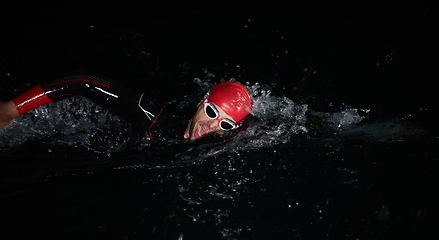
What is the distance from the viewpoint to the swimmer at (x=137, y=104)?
299 cm

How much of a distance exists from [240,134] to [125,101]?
61.3 inches

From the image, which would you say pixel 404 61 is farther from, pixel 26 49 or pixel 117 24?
pixel 26 49

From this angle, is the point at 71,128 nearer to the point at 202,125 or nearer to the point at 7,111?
the point at 7,111

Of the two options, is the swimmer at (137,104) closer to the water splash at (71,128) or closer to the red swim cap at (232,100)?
the red swim cap at (232,100)

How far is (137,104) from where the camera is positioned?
343cm

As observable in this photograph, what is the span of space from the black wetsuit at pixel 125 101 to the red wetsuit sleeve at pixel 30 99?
5 cm

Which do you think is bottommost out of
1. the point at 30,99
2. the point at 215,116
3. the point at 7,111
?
the point at 7,111

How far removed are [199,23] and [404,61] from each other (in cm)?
445

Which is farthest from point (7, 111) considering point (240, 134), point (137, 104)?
point (240, 134)

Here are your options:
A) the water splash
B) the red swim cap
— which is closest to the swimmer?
the red swim cap

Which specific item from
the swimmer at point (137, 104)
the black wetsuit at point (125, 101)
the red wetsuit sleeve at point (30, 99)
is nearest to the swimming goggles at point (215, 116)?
the swimmer at point (137, 104)

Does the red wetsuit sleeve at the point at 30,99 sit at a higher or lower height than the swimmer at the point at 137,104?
lower

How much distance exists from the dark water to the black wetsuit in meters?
0.26

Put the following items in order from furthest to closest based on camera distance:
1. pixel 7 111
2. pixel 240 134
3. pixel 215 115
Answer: pixel 240 134 → pixel 215 115 → pixel 7 111
